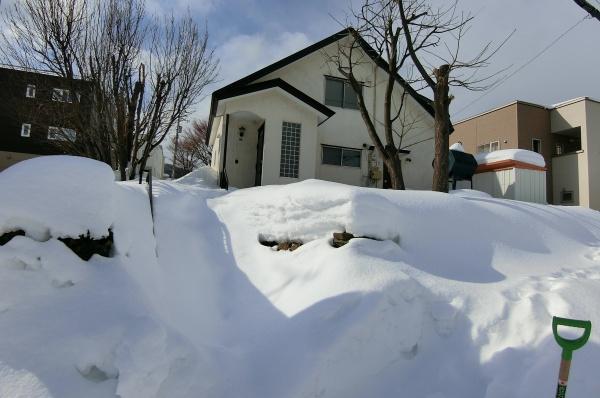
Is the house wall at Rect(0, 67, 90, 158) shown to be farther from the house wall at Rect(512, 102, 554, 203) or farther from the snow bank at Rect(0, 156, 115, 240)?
the house wall at Rect(512, 102, 554, 203)

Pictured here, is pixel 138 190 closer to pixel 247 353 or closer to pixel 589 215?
pixel 247 353

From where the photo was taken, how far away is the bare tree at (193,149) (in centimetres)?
3381

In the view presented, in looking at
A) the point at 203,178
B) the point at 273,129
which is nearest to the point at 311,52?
the point at 273,129

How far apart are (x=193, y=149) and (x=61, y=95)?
24841mm

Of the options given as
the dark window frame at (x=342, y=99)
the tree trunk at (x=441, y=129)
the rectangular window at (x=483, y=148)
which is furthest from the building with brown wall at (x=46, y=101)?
the rectangular window at (x=483, y=148)

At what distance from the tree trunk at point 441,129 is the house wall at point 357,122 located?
4.72 metres

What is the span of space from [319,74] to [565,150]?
53.1 ft

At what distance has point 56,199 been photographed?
313cm

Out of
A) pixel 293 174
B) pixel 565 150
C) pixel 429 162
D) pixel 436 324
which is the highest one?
pixel 565 150

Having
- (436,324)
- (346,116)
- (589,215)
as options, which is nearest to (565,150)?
(346,116)

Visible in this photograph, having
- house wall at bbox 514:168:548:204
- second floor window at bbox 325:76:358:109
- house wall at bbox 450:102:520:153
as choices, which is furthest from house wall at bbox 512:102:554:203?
second floor window at bbox 325:76:358:109

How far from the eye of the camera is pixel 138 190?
6.41m

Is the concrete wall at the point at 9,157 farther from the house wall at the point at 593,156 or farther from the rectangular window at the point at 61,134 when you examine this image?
the house wall at the point at 593,156

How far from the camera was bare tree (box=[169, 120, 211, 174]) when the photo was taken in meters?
33.8
